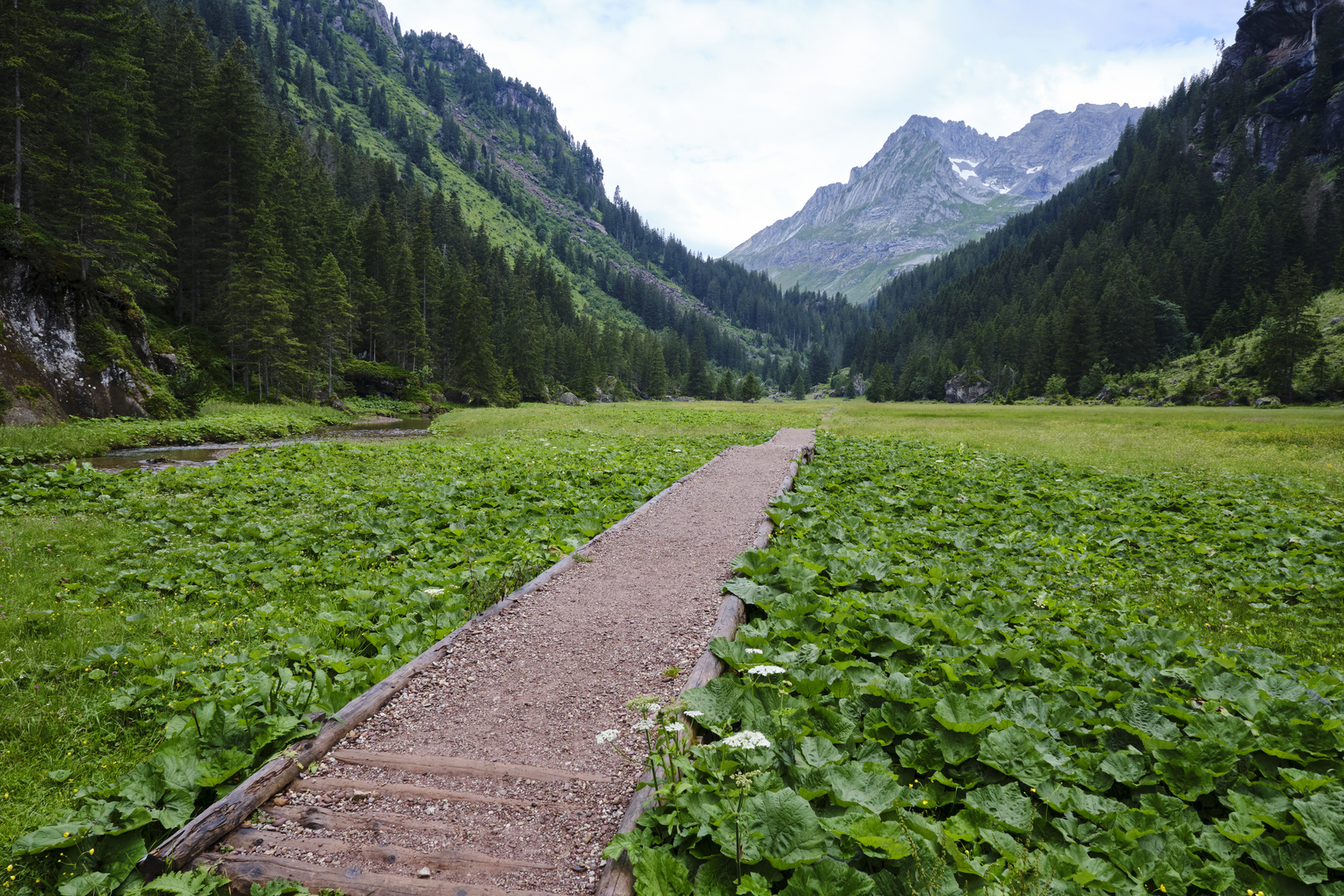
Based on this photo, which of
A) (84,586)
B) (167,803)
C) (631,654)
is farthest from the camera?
(84,586)

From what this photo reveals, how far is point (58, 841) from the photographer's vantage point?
3.13 meters

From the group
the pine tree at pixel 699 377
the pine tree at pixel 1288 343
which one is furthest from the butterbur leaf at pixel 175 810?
the pine tree at pixel 699 377

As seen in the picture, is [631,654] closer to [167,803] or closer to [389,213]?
[167,803]

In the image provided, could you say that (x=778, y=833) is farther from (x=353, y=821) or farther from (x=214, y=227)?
(x=214, y=227)

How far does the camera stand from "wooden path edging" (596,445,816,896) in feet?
9.53

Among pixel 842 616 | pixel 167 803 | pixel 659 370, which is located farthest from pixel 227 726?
pixel 659 370

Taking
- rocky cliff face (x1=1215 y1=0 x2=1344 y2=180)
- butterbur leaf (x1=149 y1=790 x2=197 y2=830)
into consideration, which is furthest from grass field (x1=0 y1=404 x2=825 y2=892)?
rocky cliff face (x1=1215 y1=0 x2=1344 y2=180)

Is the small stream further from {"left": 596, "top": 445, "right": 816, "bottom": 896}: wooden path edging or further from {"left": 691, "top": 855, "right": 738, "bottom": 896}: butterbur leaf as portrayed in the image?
{"left": 691, "top": 855, "right": 738, "bottom": 896}: butterbur leaf

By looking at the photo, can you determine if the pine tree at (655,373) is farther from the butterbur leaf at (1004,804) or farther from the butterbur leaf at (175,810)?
the butterbur leaf at (1004,804)

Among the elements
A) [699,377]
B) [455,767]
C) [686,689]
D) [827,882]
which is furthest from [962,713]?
[699,377]

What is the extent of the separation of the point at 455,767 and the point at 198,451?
24.8m

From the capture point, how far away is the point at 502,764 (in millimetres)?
4152

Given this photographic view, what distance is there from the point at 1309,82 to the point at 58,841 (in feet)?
582

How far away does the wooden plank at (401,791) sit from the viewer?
12.4ft
